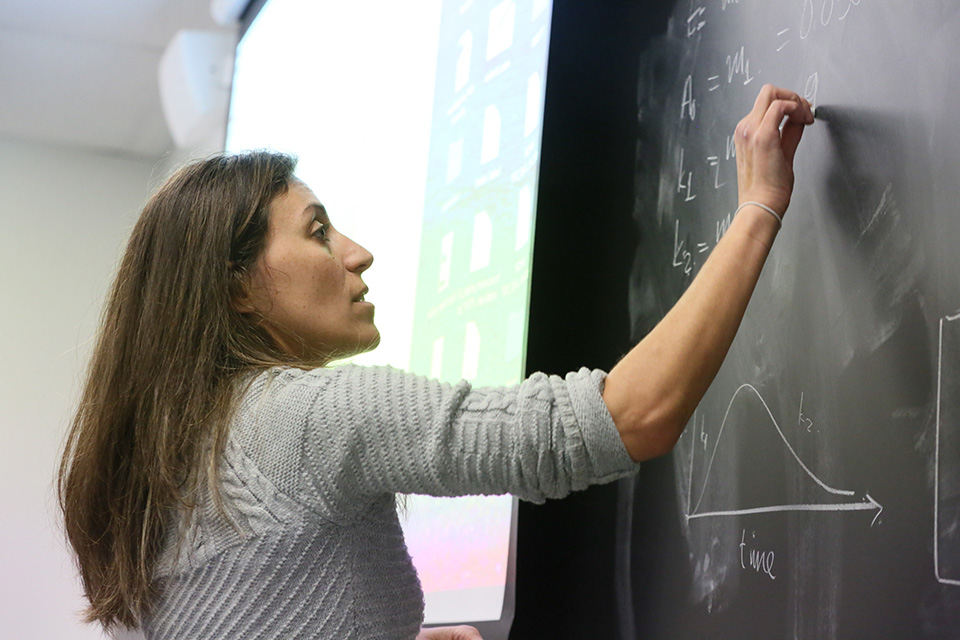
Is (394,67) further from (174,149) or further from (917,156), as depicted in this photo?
(174,149)

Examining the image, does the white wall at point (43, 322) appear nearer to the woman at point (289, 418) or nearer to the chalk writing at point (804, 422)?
the woman at point (289, 418)

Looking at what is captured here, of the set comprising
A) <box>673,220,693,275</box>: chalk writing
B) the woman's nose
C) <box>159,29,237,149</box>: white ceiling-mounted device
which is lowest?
the woman's nose

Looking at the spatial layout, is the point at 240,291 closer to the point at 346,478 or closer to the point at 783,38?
the point at 346,478

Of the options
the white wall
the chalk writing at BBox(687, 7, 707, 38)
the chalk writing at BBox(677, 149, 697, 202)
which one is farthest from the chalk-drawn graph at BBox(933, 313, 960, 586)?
the white wall

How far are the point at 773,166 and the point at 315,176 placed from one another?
1883 mm

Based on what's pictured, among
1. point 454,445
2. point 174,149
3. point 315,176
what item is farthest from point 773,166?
point 174,149

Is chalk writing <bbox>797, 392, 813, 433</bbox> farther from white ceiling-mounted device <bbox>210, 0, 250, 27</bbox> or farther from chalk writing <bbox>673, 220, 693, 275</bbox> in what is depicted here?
white ceiling-mounted device <bbox>210, 0, 250, 27</bbox>

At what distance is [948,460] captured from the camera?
789 mm

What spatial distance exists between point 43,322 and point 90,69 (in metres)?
1.15

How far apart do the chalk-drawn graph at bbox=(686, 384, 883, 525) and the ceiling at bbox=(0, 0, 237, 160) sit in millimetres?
3081

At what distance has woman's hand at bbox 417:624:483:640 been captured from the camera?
1.24 metres

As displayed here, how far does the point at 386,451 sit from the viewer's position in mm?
803

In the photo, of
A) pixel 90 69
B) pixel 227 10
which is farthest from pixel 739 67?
pixel 90 69

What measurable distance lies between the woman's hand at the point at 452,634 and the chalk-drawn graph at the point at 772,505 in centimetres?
33
